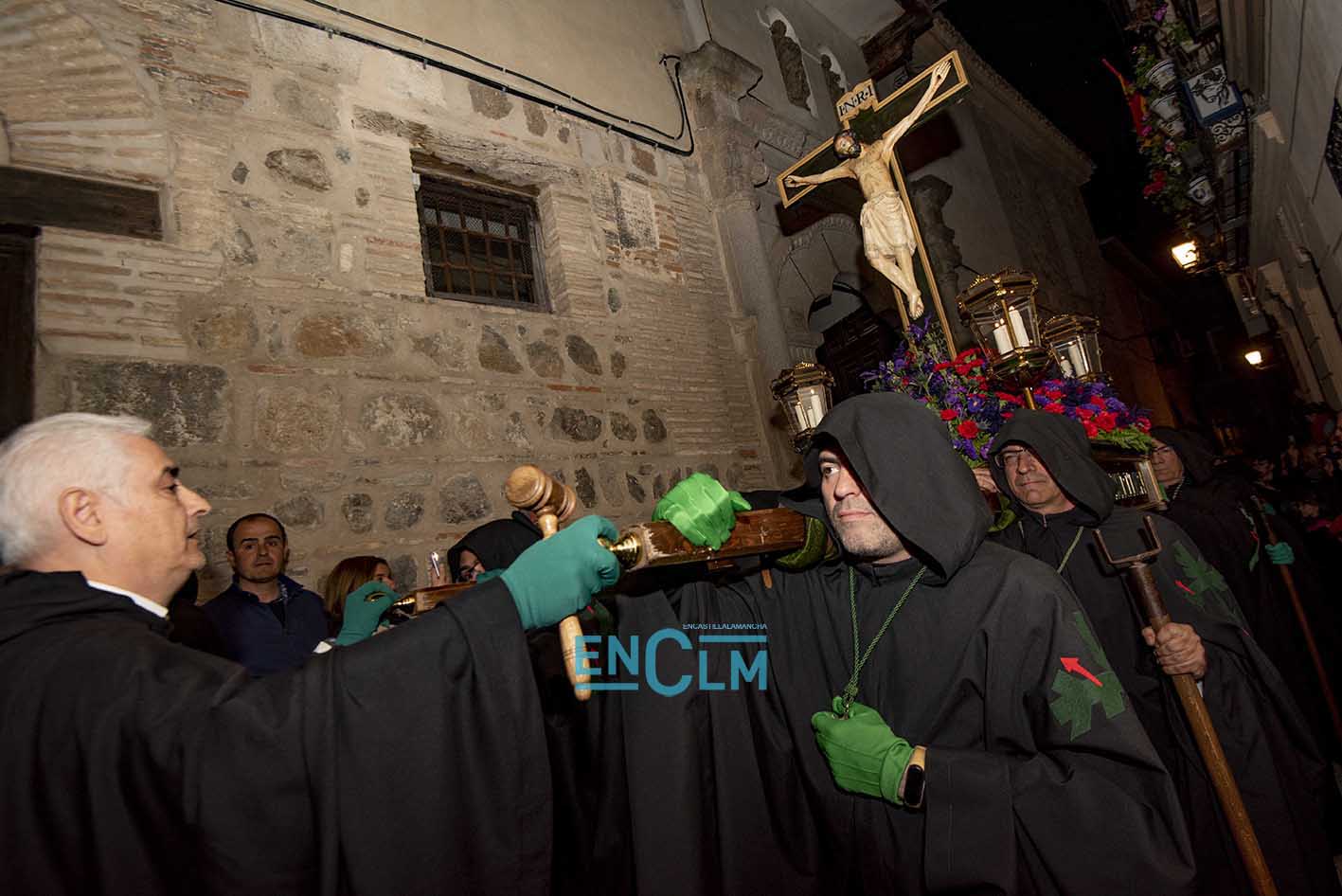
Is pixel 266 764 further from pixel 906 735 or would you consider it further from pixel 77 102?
pixel 77 102

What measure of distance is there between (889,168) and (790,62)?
204 inches

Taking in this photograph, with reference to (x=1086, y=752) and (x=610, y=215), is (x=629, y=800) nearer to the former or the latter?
(x=1086, y=752)

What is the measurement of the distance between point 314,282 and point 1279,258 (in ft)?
42.6

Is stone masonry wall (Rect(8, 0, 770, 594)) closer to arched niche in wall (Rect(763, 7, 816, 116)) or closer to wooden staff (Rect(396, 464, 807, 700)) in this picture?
wooden staff (Rect(396, 464, 807, 700))

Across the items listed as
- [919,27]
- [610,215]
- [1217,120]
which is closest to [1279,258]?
[1217,120]

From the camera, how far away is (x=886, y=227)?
549 cm

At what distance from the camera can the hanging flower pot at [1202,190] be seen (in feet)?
30.2

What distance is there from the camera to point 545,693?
84.7 inches

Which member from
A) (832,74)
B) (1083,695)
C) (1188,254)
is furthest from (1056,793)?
(1188,254)

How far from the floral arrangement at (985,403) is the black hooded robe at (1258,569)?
2.81 feet

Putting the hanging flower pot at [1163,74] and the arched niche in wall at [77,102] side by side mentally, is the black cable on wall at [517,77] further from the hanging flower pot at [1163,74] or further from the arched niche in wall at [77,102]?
the hanging flower pot at [1163,74]

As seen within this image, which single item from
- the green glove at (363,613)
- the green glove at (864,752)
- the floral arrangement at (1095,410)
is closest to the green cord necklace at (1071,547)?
the floral arrangement at (1095,410)

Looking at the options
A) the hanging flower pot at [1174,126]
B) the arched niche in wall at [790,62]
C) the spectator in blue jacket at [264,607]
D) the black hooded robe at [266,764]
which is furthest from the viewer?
the arched niche in wall at [790,62]

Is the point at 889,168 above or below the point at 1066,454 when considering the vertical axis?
above
